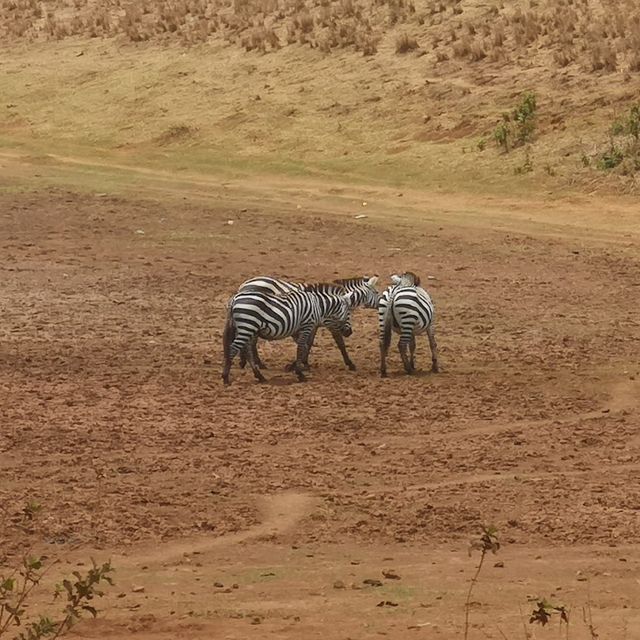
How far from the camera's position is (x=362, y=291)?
15.8m

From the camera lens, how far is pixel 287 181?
93.1 ft

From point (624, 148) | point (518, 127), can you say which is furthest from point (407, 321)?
point (518, 127)

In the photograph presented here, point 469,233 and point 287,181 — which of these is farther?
point 287,181

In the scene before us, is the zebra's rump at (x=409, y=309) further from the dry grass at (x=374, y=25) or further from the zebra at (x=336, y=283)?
the dry grass at (x=374, y=25)

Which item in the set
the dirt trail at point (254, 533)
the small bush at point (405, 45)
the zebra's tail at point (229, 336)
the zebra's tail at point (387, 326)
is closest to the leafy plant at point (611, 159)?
the small bush at point (405, 45)

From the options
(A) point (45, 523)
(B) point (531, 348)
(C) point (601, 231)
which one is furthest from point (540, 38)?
(A) point (45, 523)

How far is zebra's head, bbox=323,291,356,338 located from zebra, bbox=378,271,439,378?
1.24 ft

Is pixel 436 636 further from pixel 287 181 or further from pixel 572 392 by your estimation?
pixel 287 181

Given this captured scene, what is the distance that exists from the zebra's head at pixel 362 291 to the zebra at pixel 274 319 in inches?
24.5

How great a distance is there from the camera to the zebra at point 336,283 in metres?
14.9

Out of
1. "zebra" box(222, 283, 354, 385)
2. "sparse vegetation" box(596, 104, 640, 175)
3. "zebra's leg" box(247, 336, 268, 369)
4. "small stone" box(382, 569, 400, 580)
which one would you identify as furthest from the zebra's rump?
"sparse vegetation" box(596, 104, 640, 175)

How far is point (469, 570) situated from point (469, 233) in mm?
13914

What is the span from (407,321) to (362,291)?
105 cm

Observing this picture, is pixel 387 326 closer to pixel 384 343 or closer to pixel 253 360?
pixel 384 343
